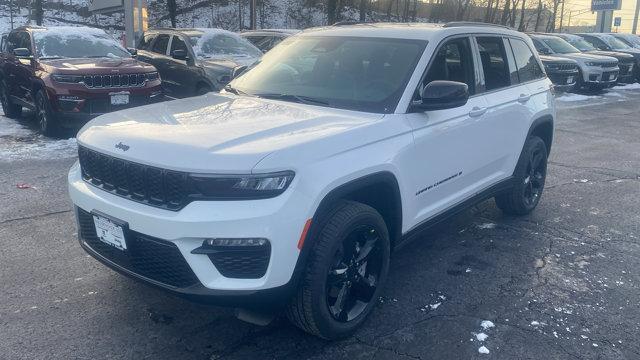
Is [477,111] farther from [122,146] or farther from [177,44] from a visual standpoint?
[177,44]

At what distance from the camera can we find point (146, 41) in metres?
12.9

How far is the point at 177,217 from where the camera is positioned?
2.90 m

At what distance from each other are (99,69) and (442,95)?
671 centimetres

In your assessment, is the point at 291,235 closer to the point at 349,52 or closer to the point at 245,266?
the point at 245,266

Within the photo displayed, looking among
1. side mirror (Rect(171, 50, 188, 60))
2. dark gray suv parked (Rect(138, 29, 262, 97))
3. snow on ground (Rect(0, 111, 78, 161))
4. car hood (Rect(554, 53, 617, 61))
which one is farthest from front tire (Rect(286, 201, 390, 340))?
car hood (Rect(554, 53, 617, 61))

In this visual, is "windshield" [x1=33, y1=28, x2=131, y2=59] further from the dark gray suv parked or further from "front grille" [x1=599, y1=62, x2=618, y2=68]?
"front grille" [x1=599, y1=62, x2=618, y2=68]

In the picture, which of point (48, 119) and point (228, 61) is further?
point (228, 61)

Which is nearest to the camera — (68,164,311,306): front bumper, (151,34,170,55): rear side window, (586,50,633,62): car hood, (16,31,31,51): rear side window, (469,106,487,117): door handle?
(68,164,311,306): front bumper

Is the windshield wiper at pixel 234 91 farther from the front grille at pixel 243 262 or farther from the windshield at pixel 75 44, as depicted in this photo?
the windshield at pixel 75 44

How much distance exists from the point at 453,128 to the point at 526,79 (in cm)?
177

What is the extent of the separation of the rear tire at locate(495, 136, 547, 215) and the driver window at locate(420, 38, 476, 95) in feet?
4.14

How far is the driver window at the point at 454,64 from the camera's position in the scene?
167 inches

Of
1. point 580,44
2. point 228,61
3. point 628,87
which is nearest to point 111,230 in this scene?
point 228,61

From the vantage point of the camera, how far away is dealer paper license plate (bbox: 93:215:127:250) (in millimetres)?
3166
